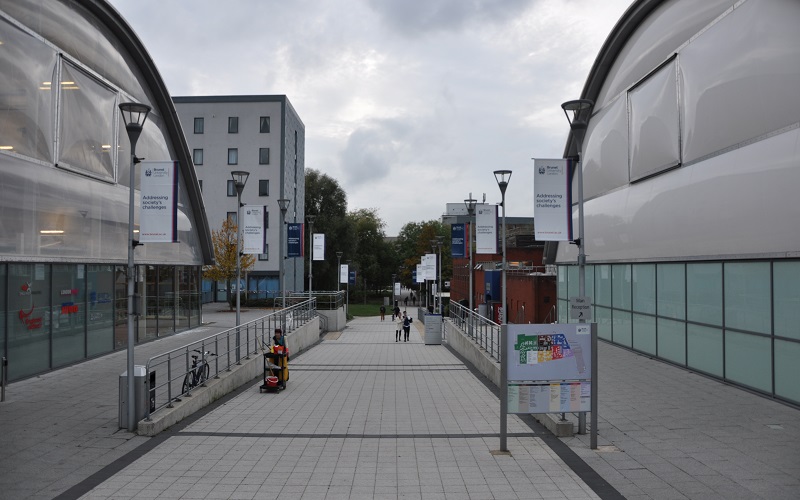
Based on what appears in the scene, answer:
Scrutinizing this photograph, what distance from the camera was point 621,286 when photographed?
76.3 ft

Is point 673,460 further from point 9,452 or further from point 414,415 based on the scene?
point 9,452

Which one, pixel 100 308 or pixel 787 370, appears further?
pixel 100 308

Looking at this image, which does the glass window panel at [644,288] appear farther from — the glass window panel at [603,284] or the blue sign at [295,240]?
the blue sign at [295,240]

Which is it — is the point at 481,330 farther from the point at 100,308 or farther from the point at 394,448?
the point at 100,308

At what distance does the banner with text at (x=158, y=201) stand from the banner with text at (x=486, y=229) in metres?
15.1

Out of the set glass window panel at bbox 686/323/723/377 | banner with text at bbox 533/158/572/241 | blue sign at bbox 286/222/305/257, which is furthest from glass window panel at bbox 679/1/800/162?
blue sign at bbox 286/222/305/257

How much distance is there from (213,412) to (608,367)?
36.3 ft

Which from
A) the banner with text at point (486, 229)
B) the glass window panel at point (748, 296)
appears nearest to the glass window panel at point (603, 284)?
the banner with text at point (486, 229)

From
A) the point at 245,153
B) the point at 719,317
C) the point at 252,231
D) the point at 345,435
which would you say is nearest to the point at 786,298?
the point at 719,317

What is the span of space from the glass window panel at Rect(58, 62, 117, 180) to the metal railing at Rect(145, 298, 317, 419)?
6846 millimetres

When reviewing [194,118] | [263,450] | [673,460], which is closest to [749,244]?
[673,460]

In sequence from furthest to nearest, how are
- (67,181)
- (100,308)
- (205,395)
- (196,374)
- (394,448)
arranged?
(100,308)
(67,181)
(196,374)
(205,395)
(394,448)

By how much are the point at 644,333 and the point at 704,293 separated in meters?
4.60

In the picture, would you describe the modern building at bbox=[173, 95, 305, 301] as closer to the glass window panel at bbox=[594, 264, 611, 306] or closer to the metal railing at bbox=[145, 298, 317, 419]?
the metal railing at bbox=[145, 298, 317, 419]
